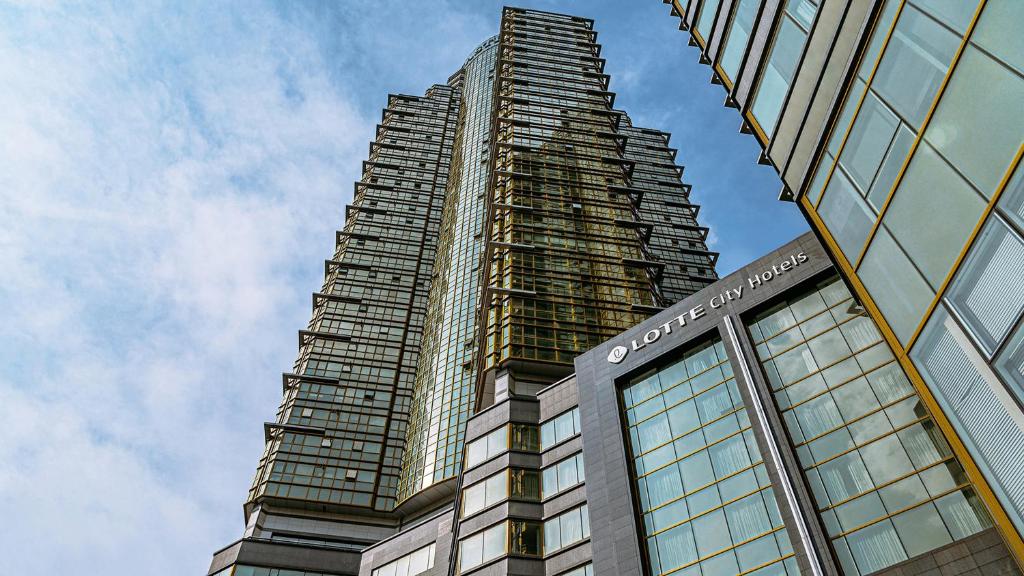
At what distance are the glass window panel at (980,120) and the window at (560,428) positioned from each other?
32.5 m

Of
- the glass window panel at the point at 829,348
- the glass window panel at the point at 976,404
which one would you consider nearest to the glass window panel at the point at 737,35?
the glass window panel at the point at 976,404

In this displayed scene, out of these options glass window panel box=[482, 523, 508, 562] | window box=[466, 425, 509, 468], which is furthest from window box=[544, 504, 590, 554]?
window box=[466, 425, 509, 468]

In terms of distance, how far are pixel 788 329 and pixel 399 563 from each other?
2950 centimetres

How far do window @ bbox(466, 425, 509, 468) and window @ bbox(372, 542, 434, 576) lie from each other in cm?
613

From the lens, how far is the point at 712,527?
33.4m

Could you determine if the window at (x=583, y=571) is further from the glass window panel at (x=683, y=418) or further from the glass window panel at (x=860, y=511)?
the glass window panel at (x=860, y=511)

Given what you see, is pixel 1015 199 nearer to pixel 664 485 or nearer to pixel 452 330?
pixel 664 485

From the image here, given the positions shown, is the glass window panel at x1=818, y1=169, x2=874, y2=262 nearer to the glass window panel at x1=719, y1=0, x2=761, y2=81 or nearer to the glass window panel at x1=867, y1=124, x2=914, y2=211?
the glass window panel at x1=867, y1=124, x2=914, y2=211

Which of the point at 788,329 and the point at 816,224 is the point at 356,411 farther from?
the point at 816,224

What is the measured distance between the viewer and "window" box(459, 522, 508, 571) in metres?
41.2

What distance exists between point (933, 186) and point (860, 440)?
758 inches

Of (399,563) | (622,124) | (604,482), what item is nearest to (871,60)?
(604,482)

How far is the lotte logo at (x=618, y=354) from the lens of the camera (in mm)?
45250

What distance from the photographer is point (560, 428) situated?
4597 cm
